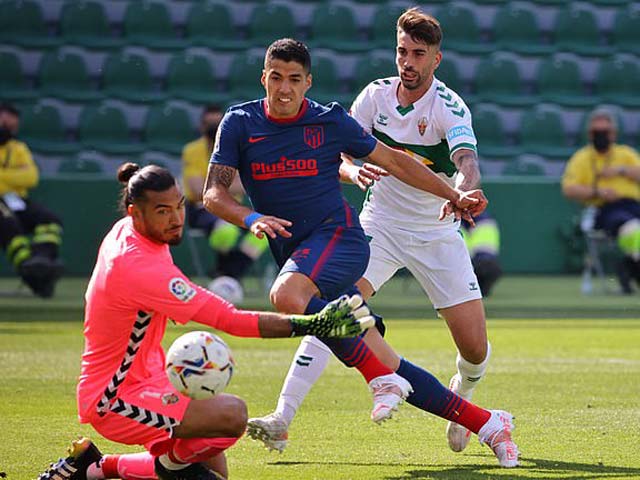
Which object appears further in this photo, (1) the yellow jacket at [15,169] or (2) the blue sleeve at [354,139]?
(1) the yellow jacket at [15,169]

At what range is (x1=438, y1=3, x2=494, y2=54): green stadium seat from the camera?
19.8 m

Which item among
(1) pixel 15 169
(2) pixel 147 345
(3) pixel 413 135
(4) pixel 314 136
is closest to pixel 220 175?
(4) pixel 314 136

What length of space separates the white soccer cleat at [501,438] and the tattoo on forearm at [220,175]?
5.69ft

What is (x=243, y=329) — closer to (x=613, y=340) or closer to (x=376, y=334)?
(x=376, y=334)

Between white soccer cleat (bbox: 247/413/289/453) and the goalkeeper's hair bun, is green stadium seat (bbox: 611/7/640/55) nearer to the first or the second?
white soccer cleat (bbox: 247/413/289/453)

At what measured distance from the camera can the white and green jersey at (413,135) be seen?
23.9ft

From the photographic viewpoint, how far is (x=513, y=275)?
18547 mm

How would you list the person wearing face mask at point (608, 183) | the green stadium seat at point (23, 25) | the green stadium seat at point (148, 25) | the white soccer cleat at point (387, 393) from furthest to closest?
the green stadium seat at point (148, 25), the green stadium seat at point (23, 25), the person wearing face mask at point (608, 183), the white soccer cleat at point (387, 393)

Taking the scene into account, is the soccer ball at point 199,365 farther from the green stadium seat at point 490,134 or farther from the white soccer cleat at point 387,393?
the green stadium seat at point 490,134

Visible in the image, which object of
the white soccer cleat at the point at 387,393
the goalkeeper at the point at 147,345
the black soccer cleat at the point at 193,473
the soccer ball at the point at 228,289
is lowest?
the soccer ball at the point at 228,289

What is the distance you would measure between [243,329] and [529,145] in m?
14.7

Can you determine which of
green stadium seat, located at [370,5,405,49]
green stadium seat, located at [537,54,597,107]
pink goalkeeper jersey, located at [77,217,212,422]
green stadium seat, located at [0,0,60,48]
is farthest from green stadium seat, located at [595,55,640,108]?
pink goalkeeper jersey, located at [77,217,212,422]

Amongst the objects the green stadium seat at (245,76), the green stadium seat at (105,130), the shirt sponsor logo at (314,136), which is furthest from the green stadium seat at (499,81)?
the shirt sponsor logo at (314,136)

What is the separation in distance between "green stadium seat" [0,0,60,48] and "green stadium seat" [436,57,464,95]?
5.59m
